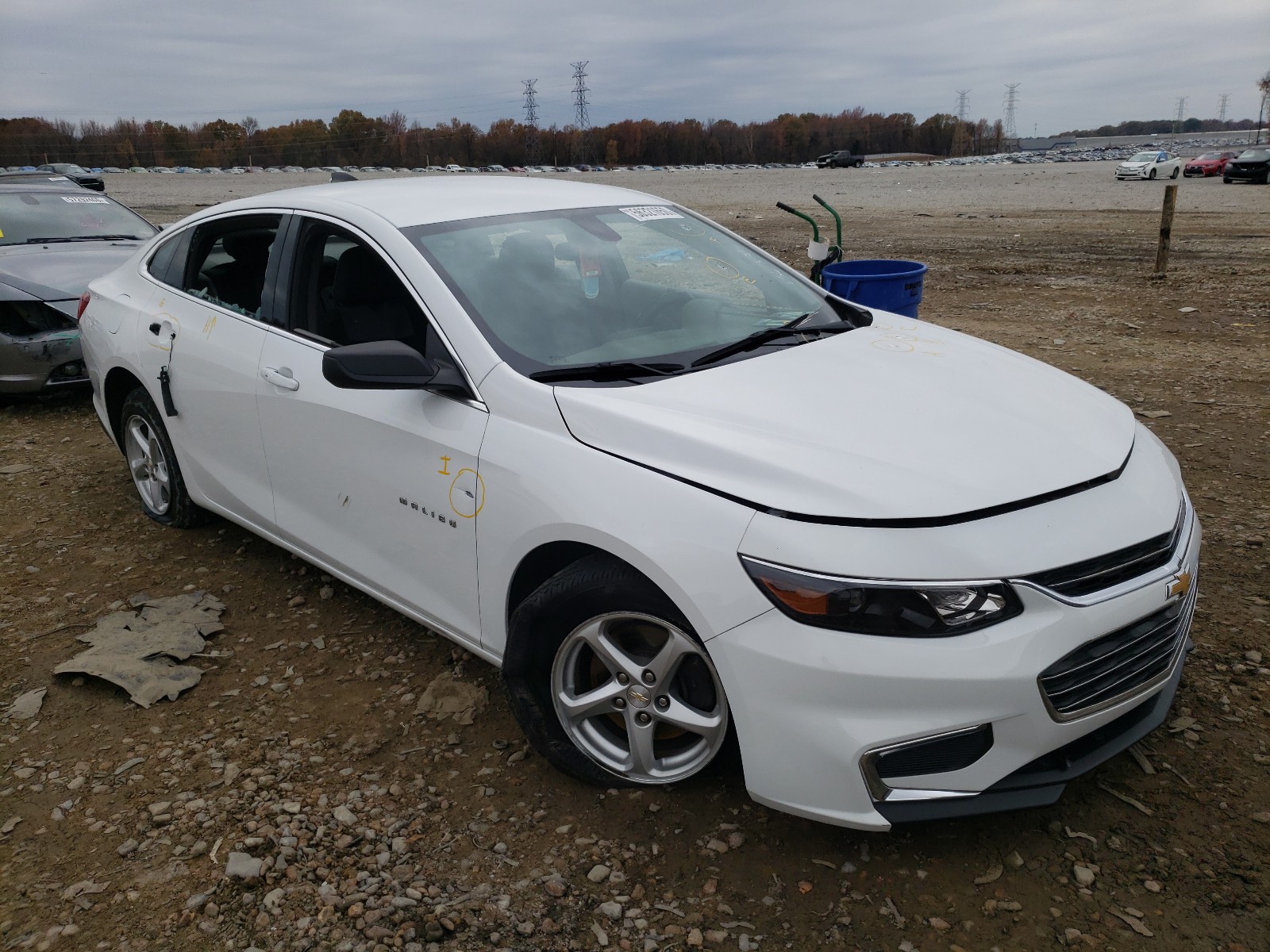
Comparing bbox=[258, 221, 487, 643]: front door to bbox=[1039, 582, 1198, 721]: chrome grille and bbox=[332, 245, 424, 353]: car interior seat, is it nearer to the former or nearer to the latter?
bbox=[332, 245, 424, 353]: car interior seat

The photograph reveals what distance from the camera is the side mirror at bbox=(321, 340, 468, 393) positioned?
2641 mm

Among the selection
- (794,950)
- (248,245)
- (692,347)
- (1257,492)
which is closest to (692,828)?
(794,950)

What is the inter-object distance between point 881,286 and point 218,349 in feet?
12.0

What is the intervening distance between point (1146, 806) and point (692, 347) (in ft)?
6.01

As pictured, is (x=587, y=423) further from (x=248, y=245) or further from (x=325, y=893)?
(x=248, y=245)

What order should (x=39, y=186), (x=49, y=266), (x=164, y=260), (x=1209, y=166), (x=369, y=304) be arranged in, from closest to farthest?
1. (x=369, y=304)
2. (x=164, y=260)
3. (x=49, y=266)
4. (x=39, y=186)
5. (x=1209, y=166)

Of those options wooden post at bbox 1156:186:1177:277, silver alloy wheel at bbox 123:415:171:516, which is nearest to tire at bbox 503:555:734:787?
silver alloy wheel at bbox 123:415:171:516

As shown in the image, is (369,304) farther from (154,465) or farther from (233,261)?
(154,465)

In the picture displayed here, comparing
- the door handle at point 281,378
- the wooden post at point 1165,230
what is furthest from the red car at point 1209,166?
the door handle at point 281,378

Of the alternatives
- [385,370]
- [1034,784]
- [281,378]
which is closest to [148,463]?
[281,378]

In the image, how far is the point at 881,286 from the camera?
18.0 feet

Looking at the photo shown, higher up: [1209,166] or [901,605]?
[1209,166]

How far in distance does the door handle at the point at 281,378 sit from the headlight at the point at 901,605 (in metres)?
2.06

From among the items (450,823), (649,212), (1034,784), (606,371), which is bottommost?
(450,823)
